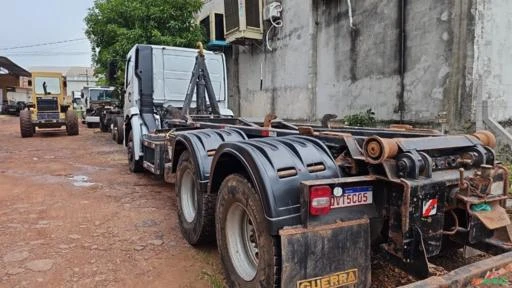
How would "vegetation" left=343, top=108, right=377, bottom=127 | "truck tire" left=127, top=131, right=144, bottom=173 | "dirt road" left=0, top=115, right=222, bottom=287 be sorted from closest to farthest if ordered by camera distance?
"dirt road" left=0, top=115, right=222, bottom=287 < "truck tire" left=127, top=131, right=144, bottom=173 < "vegetation" left=343, top=108, right=377, bottom=127

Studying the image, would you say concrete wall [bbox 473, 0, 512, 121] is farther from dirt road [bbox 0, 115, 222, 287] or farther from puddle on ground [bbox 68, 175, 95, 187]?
puddle on ground [bbox 68, 175, 95, 187]

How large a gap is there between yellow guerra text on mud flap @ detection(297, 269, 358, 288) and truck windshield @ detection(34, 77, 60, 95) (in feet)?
55.8

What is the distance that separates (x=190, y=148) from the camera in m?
3.81

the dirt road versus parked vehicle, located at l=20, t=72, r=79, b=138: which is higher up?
parked vehicle, located at l=20, t=72, r=79, b=138

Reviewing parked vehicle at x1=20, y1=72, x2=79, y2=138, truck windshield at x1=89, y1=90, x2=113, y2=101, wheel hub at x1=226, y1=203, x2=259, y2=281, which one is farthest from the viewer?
truck windshield at x1=89, y1=90, x2=113, y2=101

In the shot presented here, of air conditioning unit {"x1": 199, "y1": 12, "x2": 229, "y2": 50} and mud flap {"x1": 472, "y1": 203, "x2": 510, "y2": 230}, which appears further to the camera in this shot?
air conditioning unit {"x1": 199, "y1": 12, "x2": 229, "y2": 50}

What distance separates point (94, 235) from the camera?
426 centimetres

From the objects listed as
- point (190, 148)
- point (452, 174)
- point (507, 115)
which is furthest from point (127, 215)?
point (507, 115)

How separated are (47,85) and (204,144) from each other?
15477 millimetres

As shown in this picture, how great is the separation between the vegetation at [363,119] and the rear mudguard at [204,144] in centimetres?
553

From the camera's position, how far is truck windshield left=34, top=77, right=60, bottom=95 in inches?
640

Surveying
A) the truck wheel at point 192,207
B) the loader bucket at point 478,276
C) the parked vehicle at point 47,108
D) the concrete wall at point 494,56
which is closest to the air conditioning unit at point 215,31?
the parked vehicle at point 47,108

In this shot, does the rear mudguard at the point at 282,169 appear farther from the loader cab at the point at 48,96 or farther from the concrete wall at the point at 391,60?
the loader cab at the point at 48,96

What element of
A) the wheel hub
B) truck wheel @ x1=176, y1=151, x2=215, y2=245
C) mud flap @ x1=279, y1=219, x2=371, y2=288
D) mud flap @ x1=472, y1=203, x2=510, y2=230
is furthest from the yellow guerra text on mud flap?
truck wheel @ x1=176, y1=151, x2=215, y2=245
